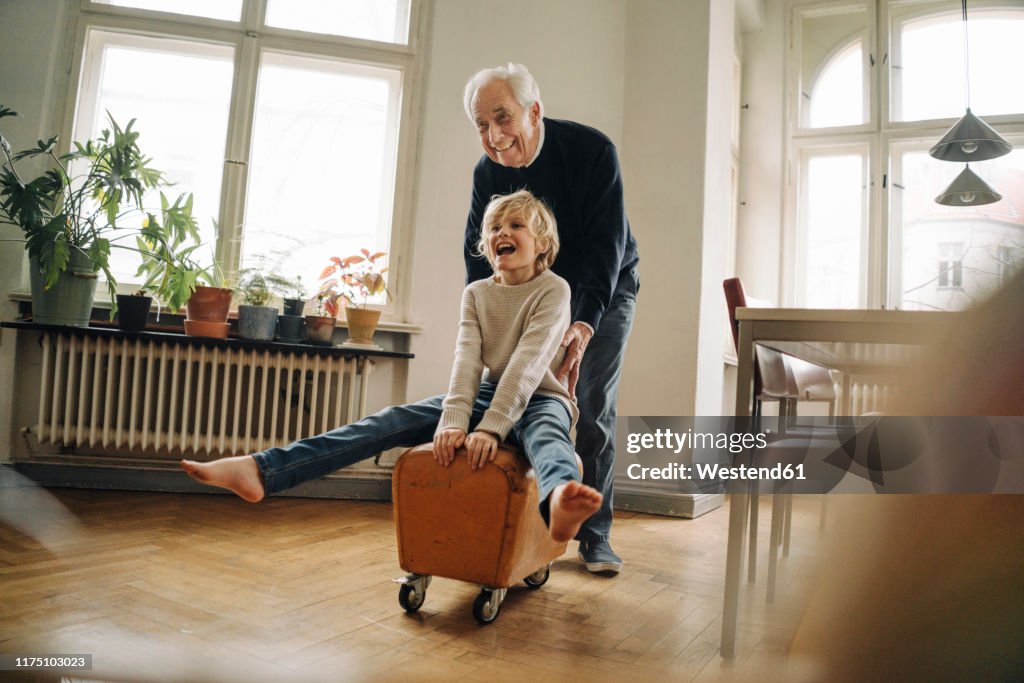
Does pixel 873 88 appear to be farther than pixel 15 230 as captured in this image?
Yes

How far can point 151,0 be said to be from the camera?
3.33m

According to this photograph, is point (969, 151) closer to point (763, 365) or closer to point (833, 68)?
point (833, 68)

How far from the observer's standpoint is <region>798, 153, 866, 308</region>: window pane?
15.1 ft

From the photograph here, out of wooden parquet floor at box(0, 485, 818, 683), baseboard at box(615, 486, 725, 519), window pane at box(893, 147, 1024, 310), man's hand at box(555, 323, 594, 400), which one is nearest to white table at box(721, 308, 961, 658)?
wooden parquet floor at box(0, 485, 818, 683)

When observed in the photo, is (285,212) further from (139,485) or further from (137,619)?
(137,619)

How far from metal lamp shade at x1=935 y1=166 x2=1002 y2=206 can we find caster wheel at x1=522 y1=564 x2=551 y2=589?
3.09m

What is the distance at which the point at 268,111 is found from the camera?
134 inches

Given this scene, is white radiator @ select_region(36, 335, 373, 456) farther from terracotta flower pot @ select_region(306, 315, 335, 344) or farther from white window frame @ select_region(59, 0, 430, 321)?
white window frame @ select_region(59, 0, 430, 321)

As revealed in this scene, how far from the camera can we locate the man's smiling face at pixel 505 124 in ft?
5.84

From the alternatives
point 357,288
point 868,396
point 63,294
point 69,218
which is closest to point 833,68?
point 868,396

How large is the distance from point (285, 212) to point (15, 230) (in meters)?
1.14

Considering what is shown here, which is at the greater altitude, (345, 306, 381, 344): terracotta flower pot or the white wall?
the white wall

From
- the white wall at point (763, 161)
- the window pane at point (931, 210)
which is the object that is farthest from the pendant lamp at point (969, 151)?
the white wall at point (763, 161)

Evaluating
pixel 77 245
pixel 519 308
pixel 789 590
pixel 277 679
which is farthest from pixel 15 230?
pixel 789 590
